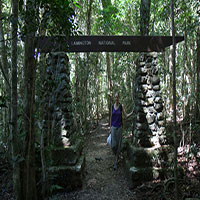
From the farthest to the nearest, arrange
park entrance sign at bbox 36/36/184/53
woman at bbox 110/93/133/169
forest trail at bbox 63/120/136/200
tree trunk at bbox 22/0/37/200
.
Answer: woman at bbox 110/93/133/169
park entrance sign at bbox 36/36/184/53
forest trail at bbox 63/120/136/200
tree trunk at bbox 22/0/37/200

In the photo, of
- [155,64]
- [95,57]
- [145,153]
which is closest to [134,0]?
[95,57]

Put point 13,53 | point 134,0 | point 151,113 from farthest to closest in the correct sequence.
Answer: point 134,0 → point 151,113 → point 13,53

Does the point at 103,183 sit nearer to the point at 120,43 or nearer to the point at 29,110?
the point at 29,110

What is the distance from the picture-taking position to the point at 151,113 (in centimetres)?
448

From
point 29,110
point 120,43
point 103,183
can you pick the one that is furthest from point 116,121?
point 29,110

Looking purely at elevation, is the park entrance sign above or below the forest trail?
above

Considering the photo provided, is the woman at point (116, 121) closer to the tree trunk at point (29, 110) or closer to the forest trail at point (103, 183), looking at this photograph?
the forest trail at point (103, 183)

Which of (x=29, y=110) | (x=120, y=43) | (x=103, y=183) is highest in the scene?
(x=120, y=43)

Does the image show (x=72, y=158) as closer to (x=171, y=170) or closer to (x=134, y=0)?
(x=171, y=170)

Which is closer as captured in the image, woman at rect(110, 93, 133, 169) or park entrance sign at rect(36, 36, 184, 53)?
park entrance sign at rect(36, 36, 184, 53)

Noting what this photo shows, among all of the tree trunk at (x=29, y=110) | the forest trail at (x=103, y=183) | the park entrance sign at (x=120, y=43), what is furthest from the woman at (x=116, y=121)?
the tree trunk at (x=29, y=110)

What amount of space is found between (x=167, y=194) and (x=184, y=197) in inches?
12.3

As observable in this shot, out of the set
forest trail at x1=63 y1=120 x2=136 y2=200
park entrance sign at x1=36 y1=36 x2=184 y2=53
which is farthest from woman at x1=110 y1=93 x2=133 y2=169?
park entrance sign at x1=36 y1=36 x2=184 y2=53

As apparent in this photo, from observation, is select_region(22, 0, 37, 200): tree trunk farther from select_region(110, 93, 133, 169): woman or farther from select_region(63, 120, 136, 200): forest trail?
select_region(110, 93, 133, 169): woman
